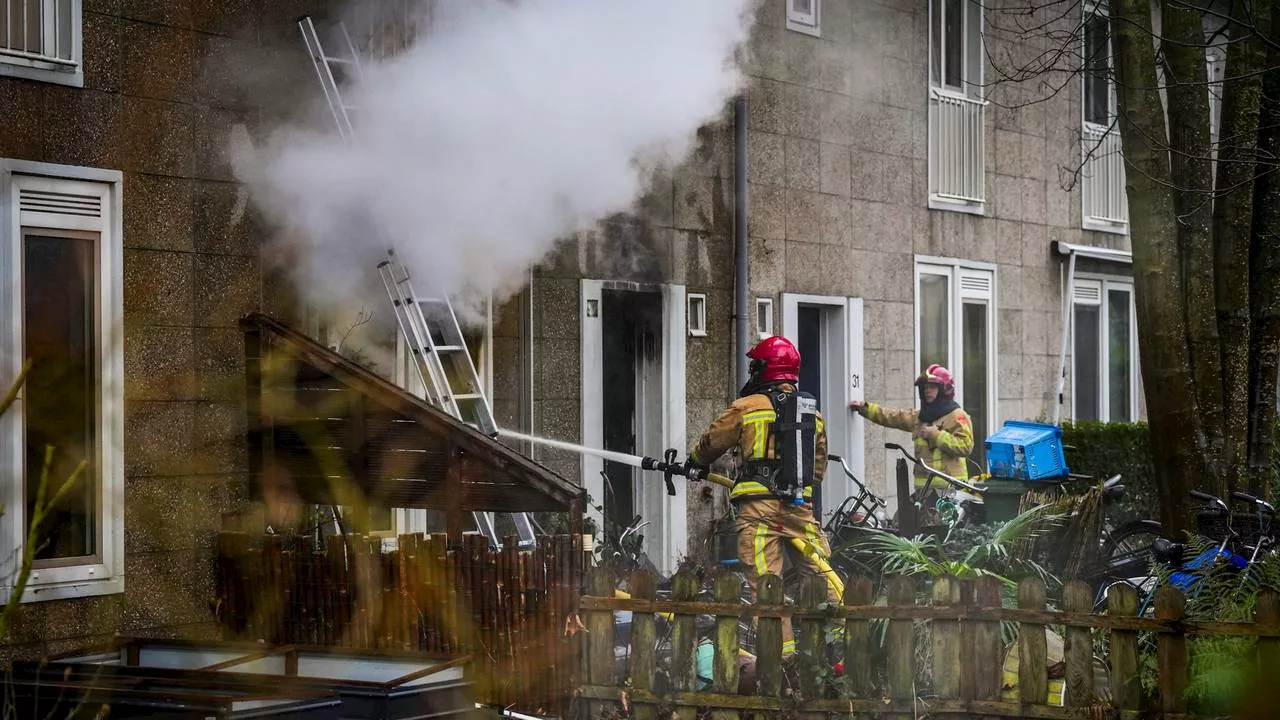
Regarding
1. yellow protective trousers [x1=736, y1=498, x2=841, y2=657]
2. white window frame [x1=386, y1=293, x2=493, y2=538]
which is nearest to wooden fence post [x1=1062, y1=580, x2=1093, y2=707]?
yellow protective trousers [x1=736, y1=498, x2=841, y2=657]

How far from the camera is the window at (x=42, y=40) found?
7898 millimetres

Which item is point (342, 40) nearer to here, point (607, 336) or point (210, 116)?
point (210, 116)

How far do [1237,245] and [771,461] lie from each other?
11.4ft

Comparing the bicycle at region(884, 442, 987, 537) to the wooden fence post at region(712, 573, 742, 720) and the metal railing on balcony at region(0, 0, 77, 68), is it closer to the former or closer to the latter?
the wooden fence post at region(712, 573, 742, 720)

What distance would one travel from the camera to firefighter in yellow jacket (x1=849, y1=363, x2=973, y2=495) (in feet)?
Result: 40.7

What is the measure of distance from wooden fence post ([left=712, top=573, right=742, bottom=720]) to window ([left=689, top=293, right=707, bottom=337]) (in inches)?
236

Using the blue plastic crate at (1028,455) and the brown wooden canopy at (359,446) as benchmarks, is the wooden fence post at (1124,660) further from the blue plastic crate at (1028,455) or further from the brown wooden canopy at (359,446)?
the blue plastic crate at (1028,455)

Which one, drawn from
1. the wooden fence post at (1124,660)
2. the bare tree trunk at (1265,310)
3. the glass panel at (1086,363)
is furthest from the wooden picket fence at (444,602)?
the glass panel at (1086,363)

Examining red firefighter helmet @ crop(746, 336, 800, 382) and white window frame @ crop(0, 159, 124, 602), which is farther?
red firefighter helmet @ crop(746, 336, 800, 382)

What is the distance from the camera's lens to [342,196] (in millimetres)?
9328

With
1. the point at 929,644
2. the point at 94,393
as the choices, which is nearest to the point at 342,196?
the point at 94,393

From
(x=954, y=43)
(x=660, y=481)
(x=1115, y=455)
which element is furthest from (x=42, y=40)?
(x=1115, y=455)

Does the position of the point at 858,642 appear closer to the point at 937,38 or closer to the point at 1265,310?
the point at 1265,310

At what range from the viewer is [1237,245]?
997cm
